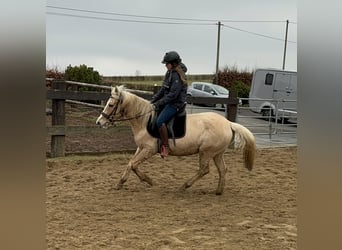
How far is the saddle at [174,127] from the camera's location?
185 inches

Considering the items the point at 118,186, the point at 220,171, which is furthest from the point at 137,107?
the point at 220,171

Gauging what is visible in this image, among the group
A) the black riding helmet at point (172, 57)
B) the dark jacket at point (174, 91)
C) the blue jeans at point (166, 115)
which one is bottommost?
the blue jeans at point (166, 115)

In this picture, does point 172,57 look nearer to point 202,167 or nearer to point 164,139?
point 164,139

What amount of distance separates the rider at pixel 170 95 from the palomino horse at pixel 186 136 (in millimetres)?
128

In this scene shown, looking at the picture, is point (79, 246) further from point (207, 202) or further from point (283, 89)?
point (283, 89)

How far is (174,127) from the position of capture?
186 inches

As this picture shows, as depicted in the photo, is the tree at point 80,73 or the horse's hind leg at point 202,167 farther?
the tree at point 80,73

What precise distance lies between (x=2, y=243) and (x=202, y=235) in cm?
265

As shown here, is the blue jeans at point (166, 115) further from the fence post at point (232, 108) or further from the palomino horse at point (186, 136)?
the fence post at point (232, 108)

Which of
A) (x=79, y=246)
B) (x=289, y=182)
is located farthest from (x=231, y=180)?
(x=79, y=246)

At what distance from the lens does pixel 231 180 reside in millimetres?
5562

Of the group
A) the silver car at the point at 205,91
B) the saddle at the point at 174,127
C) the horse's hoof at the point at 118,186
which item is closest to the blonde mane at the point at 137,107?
the saddle at the point at 174,127

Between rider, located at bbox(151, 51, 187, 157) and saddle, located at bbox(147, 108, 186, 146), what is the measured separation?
0.14ft

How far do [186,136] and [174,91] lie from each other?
1.71 feet
